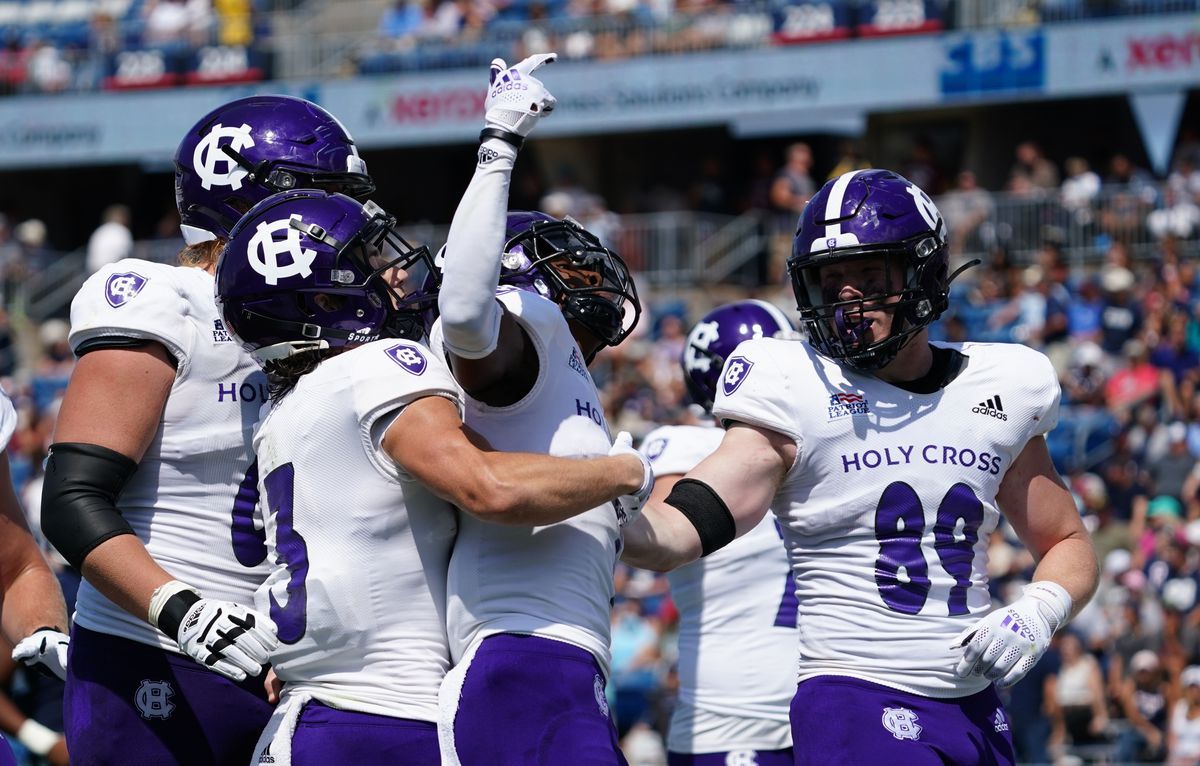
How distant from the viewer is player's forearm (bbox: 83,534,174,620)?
12.9 feet

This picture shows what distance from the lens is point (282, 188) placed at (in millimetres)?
4434

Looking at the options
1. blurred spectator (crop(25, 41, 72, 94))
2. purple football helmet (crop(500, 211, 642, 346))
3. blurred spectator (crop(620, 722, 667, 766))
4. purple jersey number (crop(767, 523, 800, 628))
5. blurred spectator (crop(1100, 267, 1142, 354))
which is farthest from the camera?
blurred spectator (crop(25, 41, 72, 94))

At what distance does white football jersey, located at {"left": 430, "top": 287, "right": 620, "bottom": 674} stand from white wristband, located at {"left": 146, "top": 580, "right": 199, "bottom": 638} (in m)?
0.60

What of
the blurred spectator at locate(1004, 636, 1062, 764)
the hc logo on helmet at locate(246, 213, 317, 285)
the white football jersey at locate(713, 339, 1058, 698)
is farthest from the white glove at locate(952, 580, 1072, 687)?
the blurred spectator at locate(1004, 636, 1062, 764)

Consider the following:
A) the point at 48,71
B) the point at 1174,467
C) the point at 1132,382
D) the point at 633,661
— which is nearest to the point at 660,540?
the point at 633,661

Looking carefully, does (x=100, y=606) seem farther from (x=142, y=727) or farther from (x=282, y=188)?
(x=282, y=188)

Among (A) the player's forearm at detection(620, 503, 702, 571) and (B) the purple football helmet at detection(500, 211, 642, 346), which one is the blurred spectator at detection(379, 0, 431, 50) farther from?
(A) the player's forearm at detection(620, 503, 702, 571)

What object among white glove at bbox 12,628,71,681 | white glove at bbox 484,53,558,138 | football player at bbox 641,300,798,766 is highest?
white glove at bbox 484,53,558,138

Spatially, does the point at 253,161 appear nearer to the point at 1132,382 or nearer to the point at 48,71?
the point at 1132,382

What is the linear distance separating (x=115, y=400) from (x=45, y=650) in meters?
0.67

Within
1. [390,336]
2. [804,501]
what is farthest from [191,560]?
[804,501]

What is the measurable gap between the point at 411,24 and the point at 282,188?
1824 cm

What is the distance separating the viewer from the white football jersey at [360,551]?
150 inches

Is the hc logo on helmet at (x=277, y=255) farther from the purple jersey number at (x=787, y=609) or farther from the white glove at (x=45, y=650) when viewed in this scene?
the purple jersey number at (x=787, y=609)
